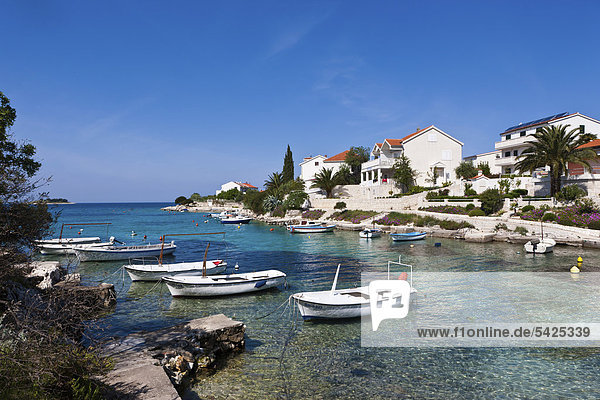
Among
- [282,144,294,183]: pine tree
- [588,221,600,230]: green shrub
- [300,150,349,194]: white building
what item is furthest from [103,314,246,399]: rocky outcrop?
[282,144,294,183]: pine tree

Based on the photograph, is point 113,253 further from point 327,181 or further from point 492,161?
point 492,161

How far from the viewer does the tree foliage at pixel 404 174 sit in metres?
62.2

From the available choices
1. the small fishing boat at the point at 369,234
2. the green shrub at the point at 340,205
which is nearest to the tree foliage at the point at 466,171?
the green shrub at the point at 340,205

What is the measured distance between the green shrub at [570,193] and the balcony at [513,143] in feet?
54.0

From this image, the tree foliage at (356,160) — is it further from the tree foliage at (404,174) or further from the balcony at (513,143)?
the balcony at (513,143)

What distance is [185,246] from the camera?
41.9 m

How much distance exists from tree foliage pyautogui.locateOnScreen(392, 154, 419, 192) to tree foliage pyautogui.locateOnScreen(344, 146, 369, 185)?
1657 centimetres

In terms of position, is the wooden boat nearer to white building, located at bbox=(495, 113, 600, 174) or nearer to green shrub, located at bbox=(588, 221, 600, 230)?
green shrub, located at bbox=(588, 221, 600, 230)

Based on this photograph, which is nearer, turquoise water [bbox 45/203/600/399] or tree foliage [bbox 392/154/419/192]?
turquoise water [bbox 45/203/600/399]

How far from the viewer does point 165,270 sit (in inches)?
882

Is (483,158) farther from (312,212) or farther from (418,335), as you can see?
(418,335)

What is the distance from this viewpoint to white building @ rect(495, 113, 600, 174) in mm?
54594

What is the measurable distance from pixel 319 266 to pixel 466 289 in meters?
11.2

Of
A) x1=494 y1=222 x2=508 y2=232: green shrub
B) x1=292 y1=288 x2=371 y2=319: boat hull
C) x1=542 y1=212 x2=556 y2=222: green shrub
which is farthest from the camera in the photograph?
x1=494 y1=222 x2=508 y2=232: green shrub
